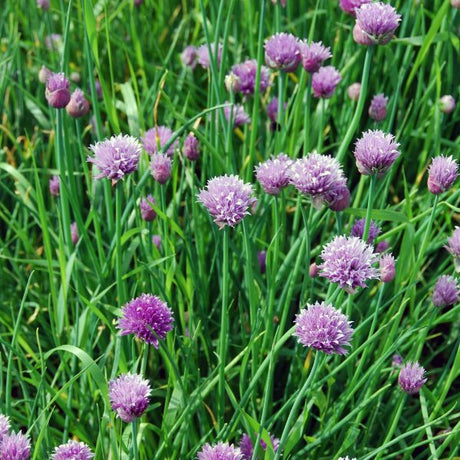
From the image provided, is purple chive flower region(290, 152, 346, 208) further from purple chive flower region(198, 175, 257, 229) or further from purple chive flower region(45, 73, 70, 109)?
purple chive flower region(45, 73, 70, 109)

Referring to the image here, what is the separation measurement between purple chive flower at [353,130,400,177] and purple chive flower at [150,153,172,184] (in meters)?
0.32

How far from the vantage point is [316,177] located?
1.07 m

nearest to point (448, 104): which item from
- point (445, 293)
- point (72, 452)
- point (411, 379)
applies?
point (445, 293)

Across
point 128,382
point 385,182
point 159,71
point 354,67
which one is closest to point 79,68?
point 159,71

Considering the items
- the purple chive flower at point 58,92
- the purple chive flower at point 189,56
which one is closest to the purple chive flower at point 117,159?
the purple chive flower at point 58,92

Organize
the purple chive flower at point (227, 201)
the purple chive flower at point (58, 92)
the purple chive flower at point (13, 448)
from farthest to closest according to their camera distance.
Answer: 1. the purple chive flower at point (58, 92)
2. the purple chive flower at point (227, 201)
3. the purple chive flower at point (13, 448)

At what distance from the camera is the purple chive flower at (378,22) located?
47.8 inches

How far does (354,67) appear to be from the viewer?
176cm

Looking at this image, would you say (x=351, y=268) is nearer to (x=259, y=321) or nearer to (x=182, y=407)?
(x=259, y=321)

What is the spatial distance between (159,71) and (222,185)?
0.75 metres

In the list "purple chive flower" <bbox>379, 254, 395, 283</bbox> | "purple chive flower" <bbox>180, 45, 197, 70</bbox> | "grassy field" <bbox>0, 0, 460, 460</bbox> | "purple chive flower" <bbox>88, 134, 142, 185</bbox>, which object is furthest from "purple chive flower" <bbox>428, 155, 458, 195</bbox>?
"purple chive flower" <bbox>180, 45, 197, 70</bbox>

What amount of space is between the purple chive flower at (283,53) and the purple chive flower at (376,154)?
35 cm

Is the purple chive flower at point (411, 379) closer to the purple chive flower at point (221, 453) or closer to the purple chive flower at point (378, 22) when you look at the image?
the purple chive flower at point (221, 453)

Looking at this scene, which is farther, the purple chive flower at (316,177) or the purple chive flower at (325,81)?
the purple chive flower at (325,81)
